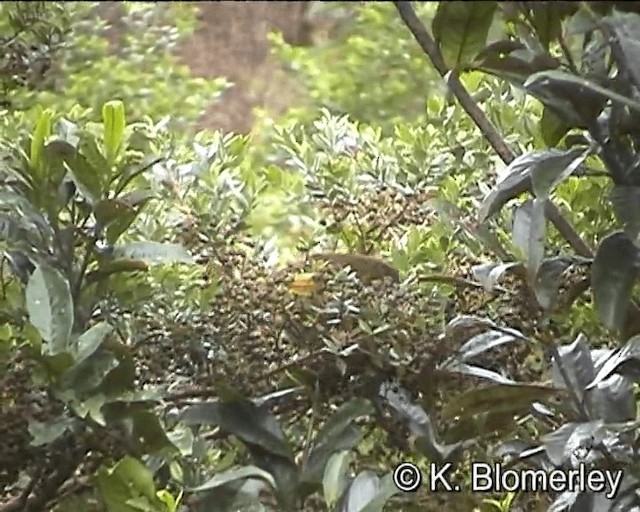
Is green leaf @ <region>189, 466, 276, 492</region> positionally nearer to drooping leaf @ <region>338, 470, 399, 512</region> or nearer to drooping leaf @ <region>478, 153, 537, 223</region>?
drooping leaf @ <region>338, 470, 399, 512</region>

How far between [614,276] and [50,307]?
0.41 metres

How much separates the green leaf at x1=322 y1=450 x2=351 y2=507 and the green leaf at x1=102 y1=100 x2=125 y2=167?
297 millimetres

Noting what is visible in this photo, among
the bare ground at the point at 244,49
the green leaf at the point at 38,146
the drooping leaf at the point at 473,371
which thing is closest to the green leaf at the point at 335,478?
the drooping leaf at the point at 473,371

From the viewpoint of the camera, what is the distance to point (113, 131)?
2.82 ft

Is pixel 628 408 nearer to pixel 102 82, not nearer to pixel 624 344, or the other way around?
pixel 624 344

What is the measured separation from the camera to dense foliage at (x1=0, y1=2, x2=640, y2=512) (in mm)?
776

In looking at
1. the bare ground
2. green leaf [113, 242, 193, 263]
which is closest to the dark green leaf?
green leaf [113, 242, 193, 263]

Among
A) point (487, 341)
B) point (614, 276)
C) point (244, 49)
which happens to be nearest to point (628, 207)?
point (614, 276)

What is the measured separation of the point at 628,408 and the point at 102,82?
133 cm

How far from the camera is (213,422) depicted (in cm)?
84

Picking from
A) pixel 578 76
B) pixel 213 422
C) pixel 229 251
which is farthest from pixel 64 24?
pixel 578 76
